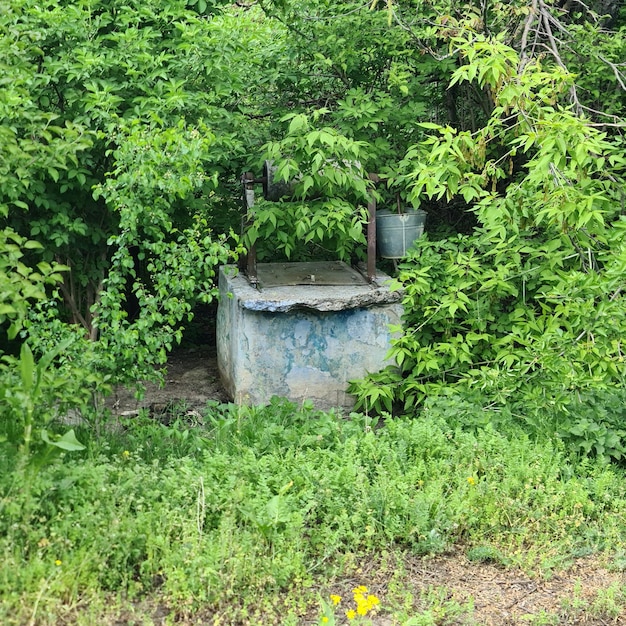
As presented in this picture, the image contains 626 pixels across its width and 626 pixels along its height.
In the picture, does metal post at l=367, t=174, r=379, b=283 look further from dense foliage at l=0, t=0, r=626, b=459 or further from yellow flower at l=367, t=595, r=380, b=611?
yellow flower at l=367, t=595, r=380, b=611

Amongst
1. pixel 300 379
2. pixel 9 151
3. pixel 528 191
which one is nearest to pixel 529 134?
pixel 528 191

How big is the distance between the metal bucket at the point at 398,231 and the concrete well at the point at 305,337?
42cm

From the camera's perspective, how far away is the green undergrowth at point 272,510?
330 centimetres

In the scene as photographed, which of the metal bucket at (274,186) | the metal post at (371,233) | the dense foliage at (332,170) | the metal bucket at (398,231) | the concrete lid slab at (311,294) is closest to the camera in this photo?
the dense foliage at (332,170)

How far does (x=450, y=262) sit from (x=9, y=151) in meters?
3.43

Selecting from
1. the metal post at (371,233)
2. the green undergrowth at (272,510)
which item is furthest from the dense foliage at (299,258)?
the metal post at (371,233)

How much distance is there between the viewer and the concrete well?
6090 millimetres

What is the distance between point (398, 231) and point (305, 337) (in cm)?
125

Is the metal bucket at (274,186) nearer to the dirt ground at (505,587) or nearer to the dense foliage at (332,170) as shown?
the dense foliage at (332,170)

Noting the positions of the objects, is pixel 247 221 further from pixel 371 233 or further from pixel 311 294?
pixel 371 233

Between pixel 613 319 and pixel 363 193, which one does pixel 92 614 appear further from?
pixel 363 193

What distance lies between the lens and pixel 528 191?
5801mm

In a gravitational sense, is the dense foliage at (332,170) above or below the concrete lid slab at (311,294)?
above

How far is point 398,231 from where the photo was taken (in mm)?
6758
